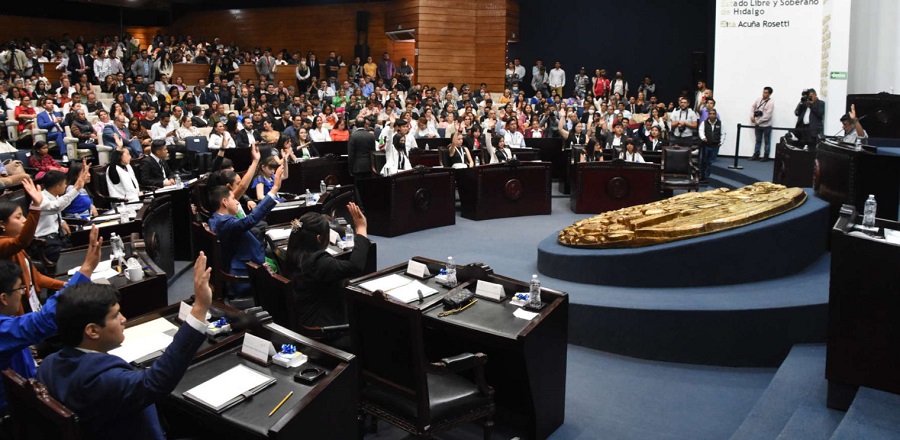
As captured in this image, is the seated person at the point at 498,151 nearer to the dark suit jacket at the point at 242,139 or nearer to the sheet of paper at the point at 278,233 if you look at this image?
the dark suit jacket at the point at 242,139

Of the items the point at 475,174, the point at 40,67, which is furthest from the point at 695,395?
the point at 40,67

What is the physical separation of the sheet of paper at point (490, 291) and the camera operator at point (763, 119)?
9.62 meters

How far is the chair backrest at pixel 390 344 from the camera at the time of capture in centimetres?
316

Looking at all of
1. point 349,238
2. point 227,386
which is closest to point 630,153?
point 349,238

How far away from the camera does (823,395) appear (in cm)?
370

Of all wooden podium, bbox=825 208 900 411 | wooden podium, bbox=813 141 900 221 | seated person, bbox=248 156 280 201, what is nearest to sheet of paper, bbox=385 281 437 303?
wooden podium, bbox=825 208 900 411

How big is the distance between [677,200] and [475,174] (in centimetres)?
336

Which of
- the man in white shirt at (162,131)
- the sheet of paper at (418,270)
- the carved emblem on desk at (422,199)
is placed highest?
the man in white shirt at (162,131)

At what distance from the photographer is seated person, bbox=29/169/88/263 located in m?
5.09

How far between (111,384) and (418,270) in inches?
95.1

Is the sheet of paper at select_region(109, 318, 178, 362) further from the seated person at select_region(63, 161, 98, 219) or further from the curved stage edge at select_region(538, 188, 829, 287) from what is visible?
the curved stage edge at select_region(538, 188, 829, 287)

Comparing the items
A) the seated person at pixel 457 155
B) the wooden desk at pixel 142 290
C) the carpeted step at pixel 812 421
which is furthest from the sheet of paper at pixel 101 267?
the seated person at pixel 457 155

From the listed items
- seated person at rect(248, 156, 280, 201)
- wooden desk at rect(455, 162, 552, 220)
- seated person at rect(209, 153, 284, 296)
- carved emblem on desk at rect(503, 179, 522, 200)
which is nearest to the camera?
seated person at rect(209, 153, 284, 296)

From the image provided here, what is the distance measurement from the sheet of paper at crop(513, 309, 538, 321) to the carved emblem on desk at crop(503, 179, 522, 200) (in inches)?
218
